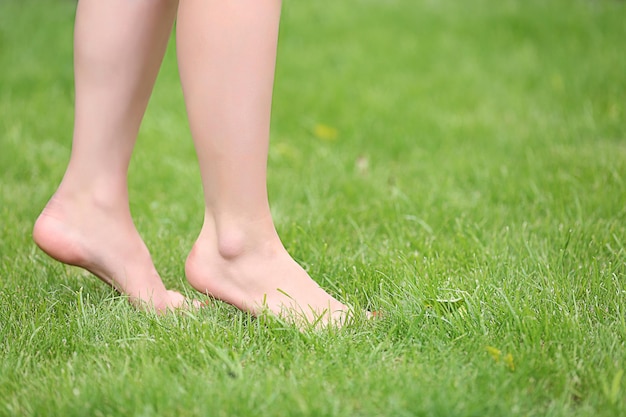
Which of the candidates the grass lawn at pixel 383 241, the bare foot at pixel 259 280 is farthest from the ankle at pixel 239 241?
the grass lawn at pixel 383 241

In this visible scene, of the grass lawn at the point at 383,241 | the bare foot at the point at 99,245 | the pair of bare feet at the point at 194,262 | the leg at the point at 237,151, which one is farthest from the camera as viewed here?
the bare foot at the point at 99,245

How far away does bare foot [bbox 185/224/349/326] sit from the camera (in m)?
1.49

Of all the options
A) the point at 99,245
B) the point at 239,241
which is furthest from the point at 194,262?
the point at 99,245

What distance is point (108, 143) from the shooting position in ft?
5.29

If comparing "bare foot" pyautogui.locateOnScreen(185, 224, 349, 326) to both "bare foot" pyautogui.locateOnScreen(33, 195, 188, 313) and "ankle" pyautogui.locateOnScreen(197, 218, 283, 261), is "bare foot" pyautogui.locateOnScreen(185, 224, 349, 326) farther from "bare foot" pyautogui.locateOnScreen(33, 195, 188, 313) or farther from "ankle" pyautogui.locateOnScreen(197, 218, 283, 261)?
"bare foot" pyautogui.locateOnScreen(33, 195, 188, 313)

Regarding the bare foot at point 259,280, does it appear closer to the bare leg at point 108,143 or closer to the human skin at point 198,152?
the human skin at point 198,152

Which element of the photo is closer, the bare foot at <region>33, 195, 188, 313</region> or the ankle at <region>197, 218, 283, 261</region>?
the ankle at <region>197, 218, 283, 261</region>

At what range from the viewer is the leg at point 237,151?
139cm

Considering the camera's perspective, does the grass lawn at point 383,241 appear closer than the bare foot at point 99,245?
Yes

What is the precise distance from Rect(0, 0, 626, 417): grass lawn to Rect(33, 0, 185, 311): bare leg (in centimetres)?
10

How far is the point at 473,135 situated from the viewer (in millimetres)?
2969

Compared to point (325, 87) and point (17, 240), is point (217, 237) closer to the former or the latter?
point (17, 240)

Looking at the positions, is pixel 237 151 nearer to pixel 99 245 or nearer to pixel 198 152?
pixel 198 152

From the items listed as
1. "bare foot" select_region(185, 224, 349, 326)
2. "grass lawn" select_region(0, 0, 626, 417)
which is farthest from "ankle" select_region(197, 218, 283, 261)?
"grass lawn" select_region(0, 0, 626, 417)
